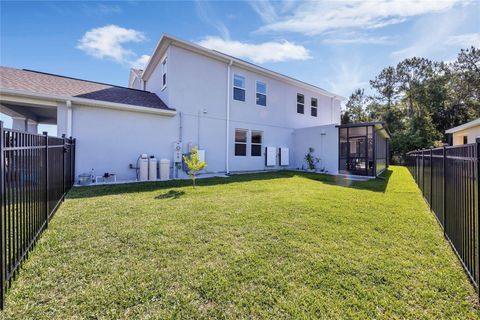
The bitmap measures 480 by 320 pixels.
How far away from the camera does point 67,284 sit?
2254 mm

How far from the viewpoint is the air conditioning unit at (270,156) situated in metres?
13.1

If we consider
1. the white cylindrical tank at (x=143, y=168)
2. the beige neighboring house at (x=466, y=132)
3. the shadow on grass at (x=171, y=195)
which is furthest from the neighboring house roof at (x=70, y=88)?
the beige neighboring house at (x=466, y=132)

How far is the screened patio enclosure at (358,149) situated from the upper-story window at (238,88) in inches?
225

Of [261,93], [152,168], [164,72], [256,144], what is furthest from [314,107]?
[152,168]

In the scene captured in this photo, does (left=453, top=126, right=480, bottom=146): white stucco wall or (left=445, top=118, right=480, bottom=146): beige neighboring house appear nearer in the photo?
(left=445, top=118, right=480, bottom=146): beige neighboring house

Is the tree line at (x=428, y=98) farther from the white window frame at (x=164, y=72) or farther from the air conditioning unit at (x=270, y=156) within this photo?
the white window frame at (x=164, y=72)

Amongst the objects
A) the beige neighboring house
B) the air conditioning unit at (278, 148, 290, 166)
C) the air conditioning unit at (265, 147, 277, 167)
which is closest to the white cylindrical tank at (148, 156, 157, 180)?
the air conditioning unit at (265, 147, 277, 167)

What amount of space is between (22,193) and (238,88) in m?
10.8

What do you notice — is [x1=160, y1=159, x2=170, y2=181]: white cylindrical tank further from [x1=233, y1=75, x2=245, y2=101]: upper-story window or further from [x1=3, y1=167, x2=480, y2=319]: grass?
[x1=233, y1=75, x2=245, y2=101]: upper-story window

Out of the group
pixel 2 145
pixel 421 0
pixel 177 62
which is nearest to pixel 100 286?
pixel 2 145

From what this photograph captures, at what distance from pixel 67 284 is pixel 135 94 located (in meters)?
9.68

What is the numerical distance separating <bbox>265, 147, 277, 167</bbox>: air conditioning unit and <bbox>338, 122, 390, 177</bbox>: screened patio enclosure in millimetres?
3671

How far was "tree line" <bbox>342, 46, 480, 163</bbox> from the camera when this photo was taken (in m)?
23.2

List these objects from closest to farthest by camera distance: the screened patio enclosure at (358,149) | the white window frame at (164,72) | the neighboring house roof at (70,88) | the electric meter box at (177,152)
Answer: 1. the neighboring house roof at (70,88)
2. the electric meter box at (177,152)
3. the white window frame at (164,72)
4. the screened patio enclosure at (358,149)
